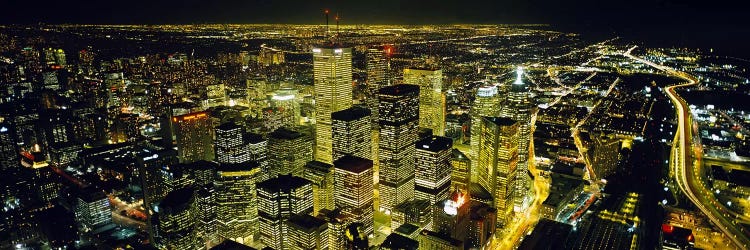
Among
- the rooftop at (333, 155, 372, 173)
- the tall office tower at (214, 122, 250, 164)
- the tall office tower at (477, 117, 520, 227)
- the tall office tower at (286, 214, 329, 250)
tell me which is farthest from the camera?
the tall office tower at (214, 122, 250, 164)

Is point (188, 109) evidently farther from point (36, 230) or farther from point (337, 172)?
point (337, 172)

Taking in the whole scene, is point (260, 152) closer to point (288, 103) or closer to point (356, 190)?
point (356, 190)

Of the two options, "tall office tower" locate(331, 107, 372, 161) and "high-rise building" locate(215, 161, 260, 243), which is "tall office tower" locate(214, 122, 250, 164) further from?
"tall office tower" locate(331, 107, 372, 161)

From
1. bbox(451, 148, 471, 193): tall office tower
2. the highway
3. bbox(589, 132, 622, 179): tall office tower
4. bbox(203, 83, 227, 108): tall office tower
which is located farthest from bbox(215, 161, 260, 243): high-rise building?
bbox(203, 83, 227, 108): tall office tower

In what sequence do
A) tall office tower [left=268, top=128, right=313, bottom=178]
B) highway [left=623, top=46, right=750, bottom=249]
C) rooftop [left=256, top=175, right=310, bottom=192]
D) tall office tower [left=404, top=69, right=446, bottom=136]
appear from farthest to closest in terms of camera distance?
1. tall office tower [left=404, top=69, right=446, bottom=136]
2. tall office tower [left=268, top=128, right=313, bottom=178]
3. rooftop [left=256, top=175, right=310, bottom=192]
4. highway [left=623, top=46, right=750, bottom=249]

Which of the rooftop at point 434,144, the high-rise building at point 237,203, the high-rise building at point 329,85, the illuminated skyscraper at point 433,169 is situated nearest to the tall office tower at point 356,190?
the illuminated skyscraper at point 433,169
